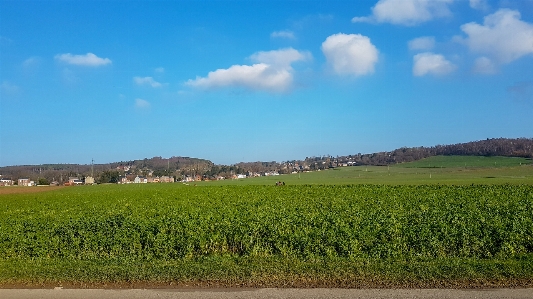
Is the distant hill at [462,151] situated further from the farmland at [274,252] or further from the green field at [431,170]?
the farmland at [274,252]

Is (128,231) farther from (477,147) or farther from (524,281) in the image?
(477,147)

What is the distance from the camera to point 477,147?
12719 cm

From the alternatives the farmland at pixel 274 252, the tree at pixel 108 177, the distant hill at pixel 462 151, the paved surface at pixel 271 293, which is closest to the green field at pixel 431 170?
the distant hill at pixel 462 151

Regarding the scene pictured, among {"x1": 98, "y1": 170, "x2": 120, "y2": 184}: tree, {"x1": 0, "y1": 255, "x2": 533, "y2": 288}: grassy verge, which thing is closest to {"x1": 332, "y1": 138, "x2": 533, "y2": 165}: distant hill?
{"x1": 98, "y1": 170, "x2": 120, "y2": 184}: tree

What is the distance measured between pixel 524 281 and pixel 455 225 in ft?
18.8

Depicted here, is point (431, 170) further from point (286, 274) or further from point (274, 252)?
point (286, 274)

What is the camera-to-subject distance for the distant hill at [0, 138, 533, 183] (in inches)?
4592

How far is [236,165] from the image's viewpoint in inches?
6078

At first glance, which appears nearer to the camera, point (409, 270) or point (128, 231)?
point (409, 270)

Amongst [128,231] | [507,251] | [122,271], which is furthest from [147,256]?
[507,251]

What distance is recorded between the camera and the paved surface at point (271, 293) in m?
7.57

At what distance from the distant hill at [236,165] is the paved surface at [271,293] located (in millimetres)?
106323

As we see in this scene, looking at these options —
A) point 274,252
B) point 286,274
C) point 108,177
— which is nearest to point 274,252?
point 274,252

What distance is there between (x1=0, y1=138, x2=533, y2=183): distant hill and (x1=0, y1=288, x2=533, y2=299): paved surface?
106 metres
